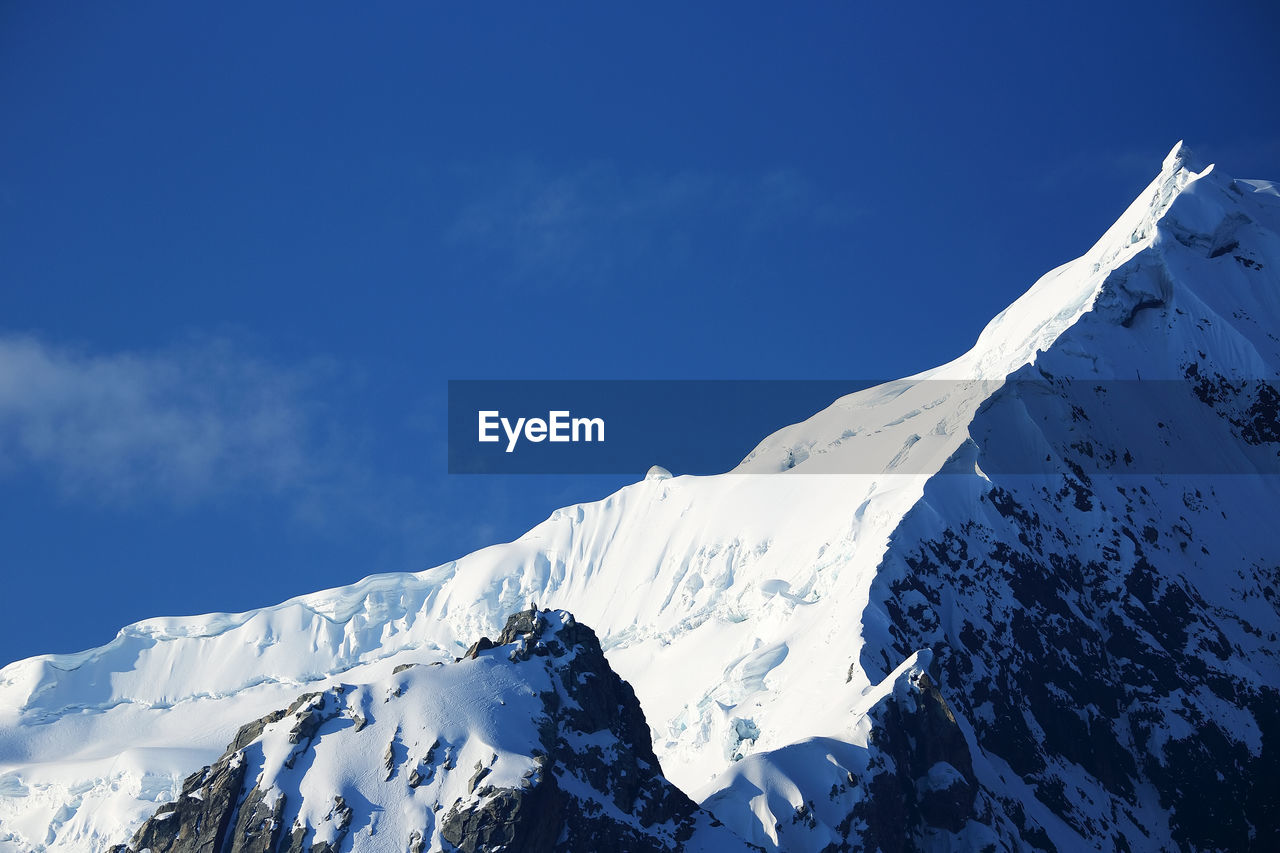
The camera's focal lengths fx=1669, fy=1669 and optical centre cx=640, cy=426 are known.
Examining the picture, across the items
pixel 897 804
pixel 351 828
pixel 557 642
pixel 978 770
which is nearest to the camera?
pixel 351 828

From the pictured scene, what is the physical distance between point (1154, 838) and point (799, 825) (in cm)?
5532

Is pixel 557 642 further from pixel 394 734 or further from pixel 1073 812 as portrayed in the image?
pixel 1073 812

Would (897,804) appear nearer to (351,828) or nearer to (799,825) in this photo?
(799,825)

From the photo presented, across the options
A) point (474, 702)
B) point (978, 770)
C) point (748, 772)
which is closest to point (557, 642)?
point (474, 702)

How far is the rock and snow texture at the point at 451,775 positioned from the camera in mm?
143125

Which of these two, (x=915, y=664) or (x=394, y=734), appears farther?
(x=915, y=664)

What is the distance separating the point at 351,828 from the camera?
5650 inches

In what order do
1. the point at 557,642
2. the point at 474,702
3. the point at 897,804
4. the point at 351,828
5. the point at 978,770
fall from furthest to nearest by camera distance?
the point at 978,770 → the point at 897,804 → the point at 557,642 → the point at 474,702 → the point at 351,828

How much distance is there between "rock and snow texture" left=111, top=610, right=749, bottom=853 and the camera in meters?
143

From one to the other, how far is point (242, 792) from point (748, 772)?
53222mm

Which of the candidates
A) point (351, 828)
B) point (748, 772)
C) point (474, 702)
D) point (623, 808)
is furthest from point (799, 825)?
point (351, 828)

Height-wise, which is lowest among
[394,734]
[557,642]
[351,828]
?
[351,828]

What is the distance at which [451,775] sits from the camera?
14700 centimetres

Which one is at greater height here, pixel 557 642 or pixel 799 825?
pixel 557 642
